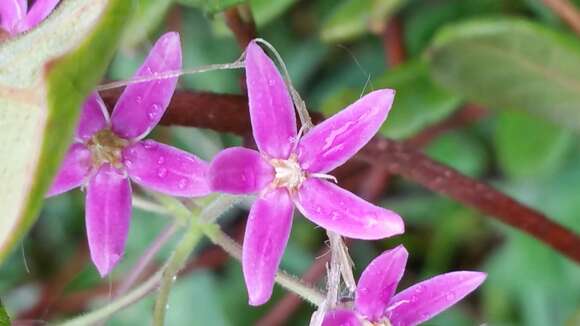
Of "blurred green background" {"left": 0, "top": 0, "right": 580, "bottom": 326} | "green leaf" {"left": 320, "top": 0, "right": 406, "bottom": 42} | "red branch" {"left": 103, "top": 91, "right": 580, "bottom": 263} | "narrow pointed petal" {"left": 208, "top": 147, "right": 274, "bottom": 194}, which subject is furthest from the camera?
"blurred green background" {"left": 0, "top": 0, "right": 580, "bottom": 326}

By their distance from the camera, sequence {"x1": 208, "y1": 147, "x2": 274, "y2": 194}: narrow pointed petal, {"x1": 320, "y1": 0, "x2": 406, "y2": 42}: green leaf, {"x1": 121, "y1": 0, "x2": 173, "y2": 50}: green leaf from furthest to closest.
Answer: {"x1": 320, "y1": 0, "x2": 406, "y2": 42}: green leaf, {"x1": 121, "y1": 0, "x2": 173, "y2": 50}: green leaf, {"x1": 208, "y1": 147, "x2": 274, "y2": 194}: narrow pointed petal

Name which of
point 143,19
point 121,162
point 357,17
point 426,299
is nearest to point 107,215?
point 121,162

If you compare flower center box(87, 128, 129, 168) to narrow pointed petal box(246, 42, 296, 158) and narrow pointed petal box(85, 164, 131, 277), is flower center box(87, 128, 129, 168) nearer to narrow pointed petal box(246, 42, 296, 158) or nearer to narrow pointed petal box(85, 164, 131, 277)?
narrow pointed petal box(85, 164, 131, 277)

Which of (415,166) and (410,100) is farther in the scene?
(410,100)

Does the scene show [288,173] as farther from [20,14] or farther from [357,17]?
[357,17]

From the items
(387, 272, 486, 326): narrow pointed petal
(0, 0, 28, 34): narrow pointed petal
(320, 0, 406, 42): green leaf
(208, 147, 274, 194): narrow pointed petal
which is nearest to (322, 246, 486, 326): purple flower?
(387, 272, 486, 326): narrow pointed petal

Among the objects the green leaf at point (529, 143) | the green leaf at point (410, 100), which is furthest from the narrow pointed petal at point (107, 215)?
the green leaf at point (529, 143)

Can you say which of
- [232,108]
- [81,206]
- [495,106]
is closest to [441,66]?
[495,106]
